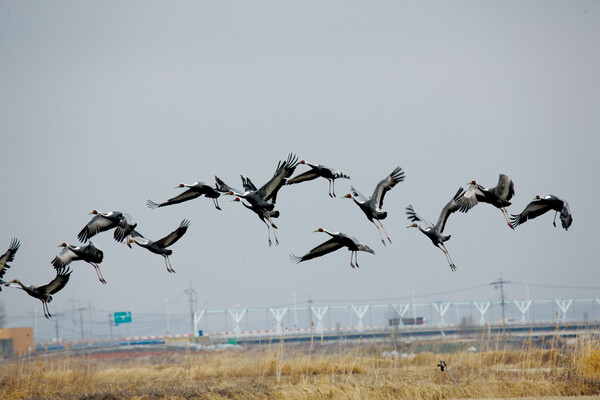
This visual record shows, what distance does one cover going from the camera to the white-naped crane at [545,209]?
19.7 metres

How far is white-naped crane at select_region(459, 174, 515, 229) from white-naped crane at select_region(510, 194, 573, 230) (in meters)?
0.53

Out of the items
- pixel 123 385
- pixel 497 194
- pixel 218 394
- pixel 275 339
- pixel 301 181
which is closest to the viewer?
pixel 497 194

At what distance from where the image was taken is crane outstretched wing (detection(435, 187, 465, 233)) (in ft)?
67.3

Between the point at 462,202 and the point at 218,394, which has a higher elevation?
the point at 462,202

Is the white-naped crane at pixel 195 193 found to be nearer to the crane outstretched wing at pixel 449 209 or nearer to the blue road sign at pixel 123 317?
the crane outstretched wing at pixel 449 209

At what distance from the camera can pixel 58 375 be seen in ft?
102

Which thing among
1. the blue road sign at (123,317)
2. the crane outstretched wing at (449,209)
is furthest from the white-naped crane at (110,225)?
the blue road sign at (123,317)

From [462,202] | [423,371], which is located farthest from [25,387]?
[462,202]

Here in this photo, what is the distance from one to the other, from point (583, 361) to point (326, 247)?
12.0 m

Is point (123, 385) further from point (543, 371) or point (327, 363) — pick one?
point (543, 371)

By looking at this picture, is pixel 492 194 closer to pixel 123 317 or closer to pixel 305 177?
pixel 305 177

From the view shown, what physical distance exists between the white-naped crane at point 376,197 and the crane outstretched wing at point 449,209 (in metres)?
1.41

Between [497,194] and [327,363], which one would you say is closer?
[497,194]

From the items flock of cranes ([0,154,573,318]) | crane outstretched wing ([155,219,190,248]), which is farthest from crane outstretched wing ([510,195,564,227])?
crane outstretched wing ([155,219,190,248])
